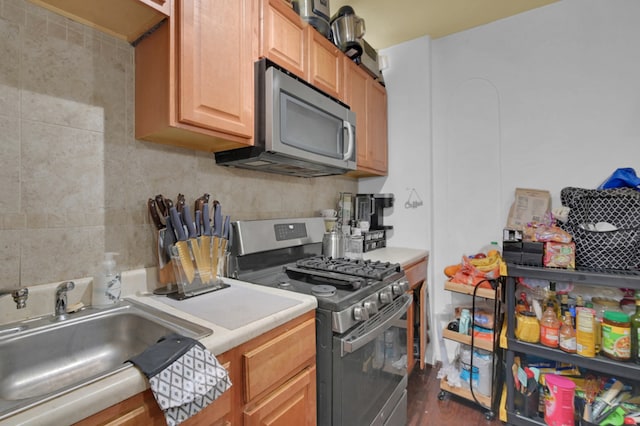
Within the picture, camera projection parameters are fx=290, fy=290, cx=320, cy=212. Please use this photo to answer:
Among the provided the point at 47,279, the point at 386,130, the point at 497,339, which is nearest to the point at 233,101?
the point at 47,279

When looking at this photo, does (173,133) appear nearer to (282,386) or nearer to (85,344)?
(85,344)

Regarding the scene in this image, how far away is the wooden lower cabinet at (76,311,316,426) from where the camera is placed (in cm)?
62

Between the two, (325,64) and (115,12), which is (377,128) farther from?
(115,12)

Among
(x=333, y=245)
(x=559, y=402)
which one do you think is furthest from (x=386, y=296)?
(x=559, y=402)

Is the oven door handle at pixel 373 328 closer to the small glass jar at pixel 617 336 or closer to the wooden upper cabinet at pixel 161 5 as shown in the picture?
the small glass jar at pixel 617 336

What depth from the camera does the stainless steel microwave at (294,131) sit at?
1.27m

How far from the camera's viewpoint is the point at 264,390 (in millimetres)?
881

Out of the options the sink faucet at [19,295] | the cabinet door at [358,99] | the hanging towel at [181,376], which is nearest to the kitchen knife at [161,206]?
the sink faucet at [19,295]

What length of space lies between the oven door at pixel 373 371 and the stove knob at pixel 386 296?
0.15 feet

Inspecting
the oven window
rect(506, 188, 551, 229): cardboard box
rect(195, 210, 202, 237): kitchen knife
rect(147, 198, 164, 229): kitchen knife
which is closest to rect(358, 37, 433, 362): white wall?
rect(506, 188, 551, 229): cardboard box

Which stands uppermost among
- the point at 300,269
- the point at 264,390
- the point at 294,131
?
the point at 294,131

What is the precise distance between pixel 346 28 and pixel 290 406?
2049 mm

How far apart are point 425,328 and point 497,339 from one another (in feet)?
1.65

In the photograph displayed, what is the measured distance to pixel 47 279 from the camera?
942 millimetres
